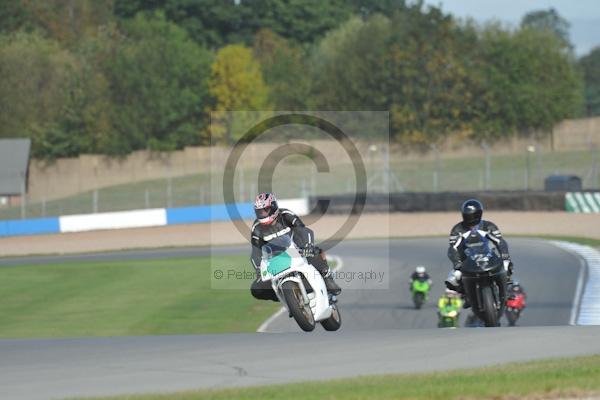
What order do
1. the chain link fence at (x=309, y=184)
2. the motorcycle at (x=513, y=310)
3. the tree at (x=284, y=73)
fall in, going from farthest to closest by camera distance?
the tree at (x=284, y=73) → the chain link fence at (x=309, y=184) → the motorcycle at (x=513, y=310)

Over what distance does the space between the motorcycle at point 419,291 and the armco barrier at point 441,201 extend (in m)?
20.2

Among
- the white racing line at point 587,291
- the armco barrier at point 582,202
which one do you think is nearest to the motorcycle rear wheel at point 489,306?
the white racing line at point 587,291

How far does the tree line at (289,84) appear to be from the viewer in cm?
7725

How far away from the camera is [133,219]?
164 feet

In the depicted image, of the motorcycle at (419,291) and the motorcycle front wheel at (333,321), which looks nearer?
the motorcycle front wheel at (333,321)

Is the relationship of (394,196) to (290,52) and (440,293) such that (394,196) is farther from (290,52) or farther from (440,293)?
(290,52)

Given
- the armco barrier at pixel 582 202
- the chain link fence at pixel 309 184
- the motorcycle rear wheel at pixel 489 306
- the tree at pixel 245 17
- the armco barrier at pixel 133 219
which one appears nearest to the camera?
the motorcycle rear wheel at pixel 489 306

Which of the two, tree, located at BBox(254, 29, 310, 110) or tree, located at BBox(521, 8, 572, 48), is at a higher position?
tree, located at BBox(521, 8, 572, 48)

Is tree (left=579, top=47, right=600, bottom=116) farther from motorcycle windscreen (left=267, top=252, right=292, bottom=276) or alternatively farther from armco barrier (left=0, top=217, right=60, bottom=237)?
motorcycle windscreen (left=267, top=252, right=292, bottom=276)

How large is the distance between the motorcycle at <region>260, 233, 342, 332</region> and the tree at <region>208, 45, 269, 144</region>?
6336 centimetres

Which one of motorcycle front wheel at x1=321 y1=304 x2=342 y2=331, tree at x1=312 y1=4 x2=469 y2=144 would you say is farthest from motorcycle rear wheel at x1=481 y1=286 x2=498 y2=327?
tree at x1=312 y1=4 x2=469 y2=144

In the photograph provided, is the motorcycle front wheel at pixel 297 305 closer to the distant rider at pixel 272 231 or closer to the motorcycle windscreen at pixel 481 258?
the distant rider at pixel 272 231

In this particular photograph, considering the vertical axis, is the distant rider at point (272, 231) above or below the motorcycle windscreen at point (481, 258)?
above

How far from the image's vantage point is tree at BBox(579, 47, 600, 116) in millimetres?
109450
